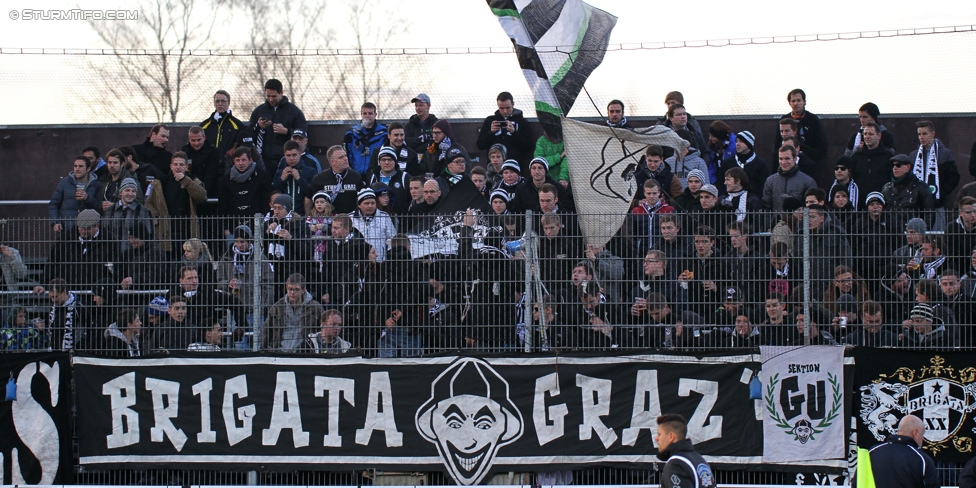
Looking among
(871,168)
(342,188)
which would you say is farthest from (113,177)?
(871,168)

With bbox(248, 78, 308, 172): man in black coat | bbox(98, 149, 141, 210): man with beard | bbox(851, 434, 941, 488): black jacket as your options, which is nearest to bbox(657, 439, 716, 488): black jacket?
bbox(851, 434, 941, 488): black jacket

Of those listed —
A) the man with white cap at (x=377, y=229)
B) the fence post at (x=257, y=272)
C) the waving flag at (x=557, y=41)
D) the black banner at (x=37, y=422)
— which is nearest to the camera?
the man with white cap at (x=377, y=229)

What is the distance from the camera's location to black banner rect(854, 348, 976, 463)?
10.6 m

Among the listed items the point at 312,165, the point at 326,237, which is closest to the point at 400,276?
the point at 326,237

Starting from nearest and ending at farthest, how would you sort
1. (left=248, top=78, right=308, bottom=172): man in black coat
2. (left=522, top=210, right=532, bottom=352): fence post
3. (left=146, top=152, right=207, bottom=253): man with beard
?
(left=522, top=210, right=532, bottom=352): fence post
(left=146, top=152, right=207, bottom=253): man with beard
(left=248, top=78, right=308, bottom=172): man in black coat

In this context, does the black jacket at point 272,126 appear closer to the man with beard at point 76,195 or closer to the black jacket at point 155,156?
the black jacket at point 155,156

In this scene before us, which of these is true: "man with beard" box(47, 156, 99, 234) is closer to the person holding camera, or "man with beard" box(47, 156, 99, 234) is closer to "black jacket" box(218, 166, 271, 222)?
"black jacket" box(218, 166, 271, 222)

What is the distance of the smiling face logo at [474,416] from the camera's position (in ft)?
35.5

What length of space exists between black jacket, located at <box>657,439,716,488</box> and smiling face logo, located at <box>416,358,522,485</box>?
7.68 feet

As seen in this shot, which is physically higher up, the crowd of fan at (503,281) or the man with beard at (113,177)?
the man with beard at (113,177)

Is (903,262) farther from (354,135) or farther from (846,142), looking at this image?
(354,135)

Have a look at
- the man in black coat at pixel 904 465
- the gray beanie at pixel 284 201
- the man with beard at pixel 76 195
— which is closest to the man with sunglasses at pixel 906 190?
the man in black coat at pixel 904 465

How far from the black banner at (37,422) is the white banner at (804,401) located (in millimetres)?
6369

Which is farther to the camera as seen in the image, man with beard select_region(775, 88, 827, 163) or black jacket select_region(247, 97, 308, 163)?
black jacket select_region(247, 97, 308, 163)
